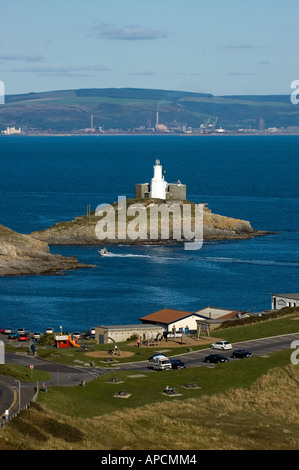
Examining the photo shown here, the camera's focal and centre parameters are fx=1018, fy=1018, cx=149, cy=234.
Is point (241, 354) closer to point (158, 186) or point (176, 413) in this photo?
point (176, 413)

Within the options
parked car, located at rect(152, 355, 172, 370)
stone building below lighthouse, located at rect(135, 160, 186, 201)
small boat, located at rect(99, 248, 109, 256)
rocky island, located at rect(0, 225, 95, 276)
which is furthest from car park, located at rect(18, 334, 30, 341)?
stone building below lighthouse, located at rect(135, 160, 186, 201)

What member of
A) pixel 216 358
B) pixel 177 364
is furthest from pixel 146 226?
pixel 177 364

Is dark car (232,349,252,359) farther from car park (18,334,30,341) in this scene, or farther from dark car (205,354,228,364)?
car park (18,334,30,341)

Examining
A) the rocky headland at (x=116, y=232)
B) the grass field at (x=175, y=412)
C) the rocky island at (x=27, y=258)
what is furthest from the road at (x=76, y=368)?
the rocky headland at (x=116, y=232)

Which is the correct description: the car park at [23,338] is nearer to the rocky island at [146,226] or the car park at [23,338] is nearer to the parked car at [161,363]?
the parked car at [161,363]

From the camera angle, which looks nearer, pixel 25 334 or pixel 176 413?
pixel 176 413

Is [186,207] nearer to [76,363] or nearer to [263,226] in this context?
[263,226]

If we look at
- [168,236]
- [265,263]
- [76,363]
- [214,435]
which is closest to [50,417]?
[214,435]

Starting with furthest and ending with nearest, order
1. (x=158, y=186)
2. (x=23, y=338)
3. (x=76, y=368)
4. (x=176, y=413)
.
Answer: (x=158, y=186), (x=23, y=338), (x=76, y=368), (x=176, y=413)
